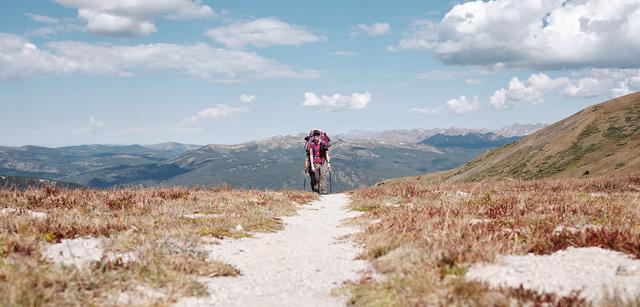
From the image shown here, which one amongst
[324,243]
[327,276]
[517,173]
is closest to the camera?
[327,276]

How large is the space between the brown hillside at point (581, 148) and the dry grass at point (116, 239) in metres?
45.8

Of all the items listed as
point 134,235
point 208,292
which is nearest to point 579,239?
point 208,292

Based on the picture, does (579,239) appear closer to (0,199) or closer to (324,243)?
(324,243)

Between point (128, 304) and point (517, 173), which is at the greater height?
point (128, 304)

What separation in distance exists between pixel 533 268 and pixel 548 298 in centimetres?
175

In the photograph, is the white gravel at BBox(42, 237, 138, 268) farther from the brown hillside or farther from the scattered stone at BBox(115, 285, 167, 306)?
the brown hillside

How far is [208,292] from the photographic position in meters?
7.03

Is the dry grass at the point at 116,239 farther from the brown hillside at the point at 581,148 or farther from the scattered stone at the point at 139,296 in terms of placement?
the brown hillside at the point at 581,148

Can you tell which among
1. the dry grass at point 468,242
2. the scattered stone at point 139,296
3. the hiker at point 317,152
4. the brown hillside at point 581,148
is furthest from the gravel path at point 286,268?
the brown hillside at point 581,148

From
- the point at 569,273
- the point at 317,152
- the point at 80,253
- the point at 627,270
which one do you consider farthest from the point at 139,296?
the point at 317,152

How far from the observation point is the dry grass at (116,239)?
6172mm

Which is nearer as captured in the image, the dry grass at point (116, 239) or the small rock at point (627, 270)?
the dry grass at point (116, 239)

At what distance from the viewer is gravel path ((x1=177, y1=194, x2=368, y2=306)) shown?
22.8ft

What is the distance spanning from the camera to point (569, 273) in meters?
7.02
